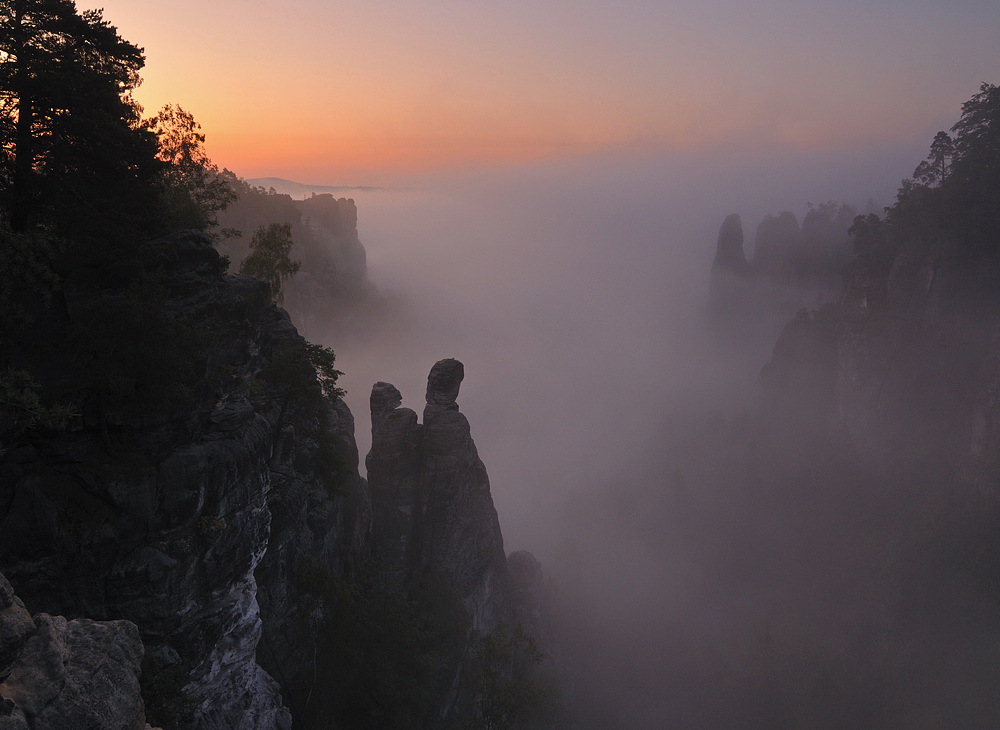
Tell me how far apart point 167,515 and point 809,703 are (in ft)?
219

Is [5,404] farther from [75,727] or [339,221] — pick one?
[339,221]

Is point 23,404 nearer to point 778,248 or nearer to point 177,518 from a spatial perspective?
point 177,518

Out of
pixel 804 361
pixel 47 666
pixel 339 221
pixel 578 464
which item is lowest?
pixel 578 464

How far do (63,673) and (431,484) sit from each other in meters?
34.2

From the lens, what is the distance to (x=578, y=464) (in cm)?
12700

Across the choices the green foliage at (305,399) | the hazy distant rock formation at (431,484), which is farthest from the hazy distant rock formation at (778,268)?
the green foliage at (305,399)

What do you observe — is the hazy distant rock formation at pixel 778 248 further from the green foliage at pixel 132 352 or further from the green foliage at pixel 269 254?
the green foliage at pixel 132 352

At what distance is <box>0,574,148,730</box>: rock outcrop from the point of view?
813 cm

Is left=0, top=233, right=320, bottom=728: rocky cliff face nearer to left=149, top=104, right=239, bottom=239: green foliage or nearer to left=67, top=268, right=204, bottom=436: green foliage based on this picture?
left=67, top=268, right=204, bottom=436: green foliage

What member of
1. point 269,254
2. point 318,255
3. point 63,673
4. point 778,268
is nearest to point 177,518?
point 63,673

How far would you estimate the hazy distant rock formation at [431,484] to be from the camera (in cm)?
4162

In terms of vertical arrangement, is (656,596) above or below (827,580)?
below

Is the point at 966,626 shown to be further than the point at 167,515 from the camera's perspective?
Yes

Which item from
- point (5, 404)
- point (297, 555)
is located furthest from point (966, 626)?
point (5, 404)
